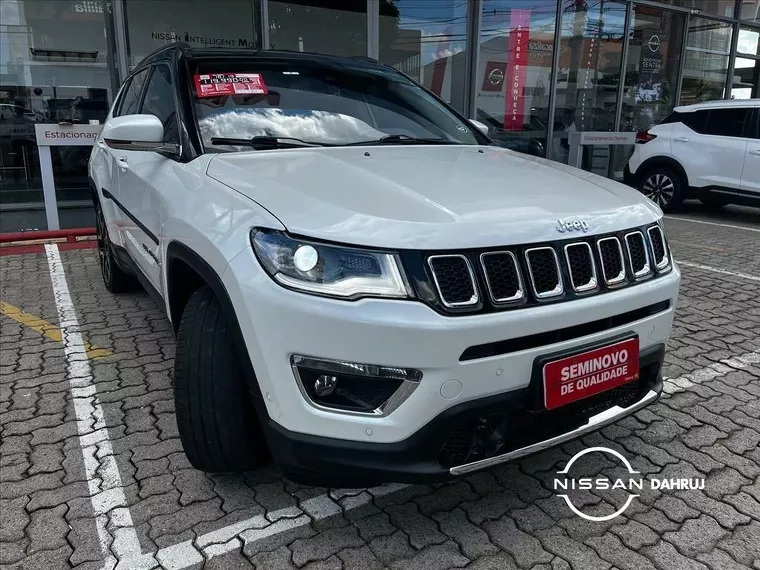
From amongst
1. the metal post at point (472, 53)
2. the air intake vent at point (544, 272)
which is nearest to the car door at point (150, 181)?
the air intake vent at point (544, 272)

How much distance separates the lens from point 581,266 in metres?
2.04

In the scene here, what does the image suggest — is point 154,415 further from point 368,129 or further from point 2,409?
point 368,129

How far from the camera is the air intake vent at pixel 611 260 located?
2.11 metres

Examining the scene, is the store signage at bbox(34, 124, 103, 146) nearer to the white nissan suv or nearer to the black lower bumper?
the white nissan suv

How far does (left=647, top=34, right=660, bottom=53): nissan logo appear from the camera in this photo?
1240 centimetres

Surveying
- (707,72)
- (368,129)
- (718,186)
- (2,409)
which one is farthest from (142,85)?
(707,72)

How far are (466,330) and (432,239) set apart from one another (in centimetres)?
28

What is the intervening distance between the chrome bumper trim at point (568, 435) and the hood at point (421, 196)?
65 cm

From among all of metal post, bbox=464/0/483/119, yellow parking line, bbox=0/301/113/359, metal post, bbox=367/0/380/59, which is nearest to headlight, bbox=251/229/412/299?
yellow parking line, bbox=0/301/113/359

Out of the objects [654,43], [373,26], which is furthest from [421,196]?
[654,43]

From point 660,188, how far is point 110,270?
7934mm

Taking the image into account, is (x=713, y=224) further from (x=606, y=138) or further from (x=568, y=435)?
(x=568, y=435)

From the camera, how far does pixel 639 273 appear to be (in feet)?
7.39

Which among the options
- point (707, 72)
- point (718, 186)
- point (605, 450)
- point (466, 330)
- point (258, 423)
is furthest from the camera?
point (707, 72)
